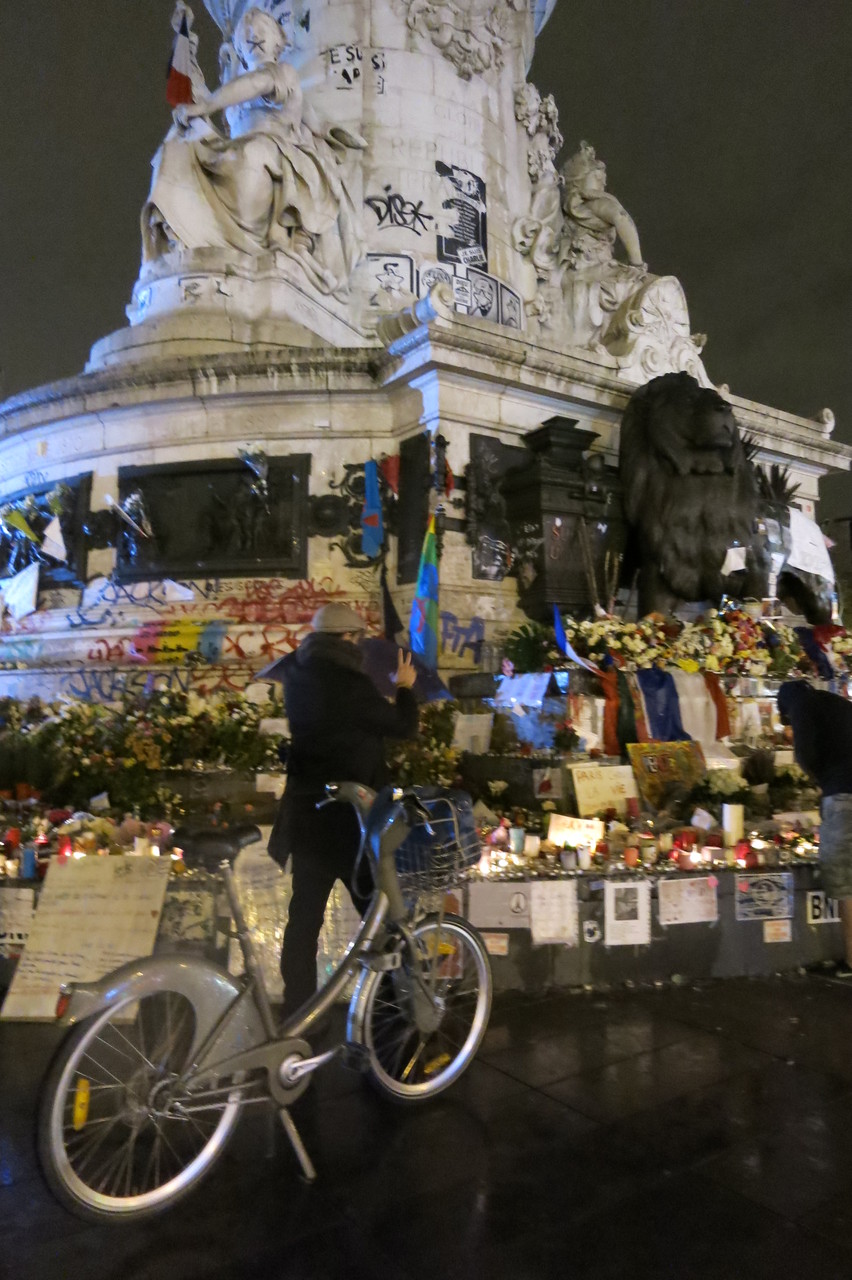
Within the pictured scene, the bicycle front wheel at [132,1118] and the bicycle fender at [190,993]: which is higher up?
the bicycle fender at [190,993]

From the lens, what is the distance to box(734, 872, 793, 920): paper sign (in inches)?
219

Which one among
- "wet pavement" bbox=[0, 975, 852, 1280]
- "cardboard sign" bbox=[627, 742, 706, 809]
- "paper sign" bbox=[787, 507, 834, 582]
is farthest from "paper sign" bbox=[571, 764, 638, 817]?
"paper sign" bbox=[787, 507, 834, 582]

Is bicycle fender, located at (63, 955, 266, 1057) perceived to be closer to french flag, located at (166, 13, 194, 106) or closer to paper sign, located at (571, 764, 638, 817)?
paper sign, located at (571, 764, 638, 817)

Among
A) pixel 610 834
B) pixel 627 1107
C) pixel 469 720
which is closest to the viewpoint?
pixel 627 1107

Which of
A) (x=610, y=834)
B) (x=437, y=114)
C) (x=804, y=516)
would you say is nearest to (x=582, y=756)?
(x=610, y=834)

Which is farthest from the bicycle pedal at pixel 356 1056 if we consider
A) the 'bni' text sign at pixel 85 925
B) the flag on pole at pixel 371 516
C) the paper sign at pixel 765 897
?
the flag on pole at pixel 371 516

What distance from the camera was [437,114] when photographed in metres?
16.3

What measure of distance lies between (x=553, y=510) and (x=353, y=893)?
23.3 ft

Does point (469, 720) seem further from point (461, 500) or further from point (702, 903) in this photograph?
point (461, 500)

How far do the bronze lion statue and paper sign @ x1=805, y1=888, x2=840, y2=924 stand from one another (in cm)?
487

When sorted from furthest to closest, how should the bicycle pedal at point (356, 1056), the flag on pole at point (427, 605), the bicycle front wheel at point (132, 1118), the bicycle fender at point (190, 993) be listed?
the flag on pole at point (427, 605), the bicycle pedal at point (356, 1056), the bicycle fender at point (190, 993), the bicycle front wheel at point (132, 1118)

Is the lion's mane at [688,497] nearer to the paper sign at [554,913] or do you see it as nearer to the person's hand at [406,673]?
the paper sign at [554,913]

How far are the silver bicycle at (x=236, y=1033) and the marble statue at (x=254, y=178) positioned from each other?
11.5 metres

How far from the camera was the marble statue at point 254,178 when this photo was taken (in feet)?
42.0
